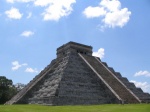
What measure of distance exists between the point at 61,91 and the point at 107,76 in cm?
976

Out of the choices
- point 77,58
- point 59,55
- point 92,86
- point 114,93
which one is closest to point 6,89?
point 59,55

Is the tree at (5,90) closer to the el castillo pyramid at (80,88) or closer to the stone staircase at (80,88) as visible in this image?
the el castillo pyramid at (80,88)

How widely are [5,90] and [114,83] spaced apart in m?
21.2

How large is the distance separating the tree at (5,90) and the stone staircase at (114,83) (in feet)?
51.0

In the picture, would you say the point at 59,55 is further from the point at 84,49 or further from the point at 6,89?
the point at 6,89

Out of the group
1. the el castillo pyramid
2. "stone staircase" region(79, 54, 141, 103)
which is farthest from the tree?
"stone staircase" region(79, 54, 141, 103)

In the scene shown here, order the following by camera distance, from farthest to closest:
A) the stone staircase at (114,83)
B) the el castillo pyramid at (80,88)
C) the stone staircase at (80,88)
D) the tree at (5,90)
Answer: the tree at (5,90)
the stone staircase at (114,83)
the el castillo pyramid at (80,88)
the stone staircase at (80,88)

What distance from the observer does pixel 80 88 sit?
30.2 m

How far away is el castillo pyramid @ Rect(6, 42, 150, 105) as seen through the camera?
27.8 m

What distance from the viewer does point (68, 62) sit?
118ft

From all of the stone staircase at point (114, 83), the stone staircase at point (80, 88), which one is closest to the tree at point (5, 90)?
the stone staircase at point (80, 88)

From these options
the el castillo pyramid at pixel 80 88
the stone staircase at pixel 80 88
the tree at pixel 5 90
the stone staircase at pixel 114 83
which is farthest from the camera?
the tree at pixel 5 90

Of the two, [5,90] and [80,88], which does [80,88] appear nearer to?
[80,88]

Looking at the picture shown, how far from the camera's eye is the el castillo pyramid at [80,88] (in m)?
27.8
